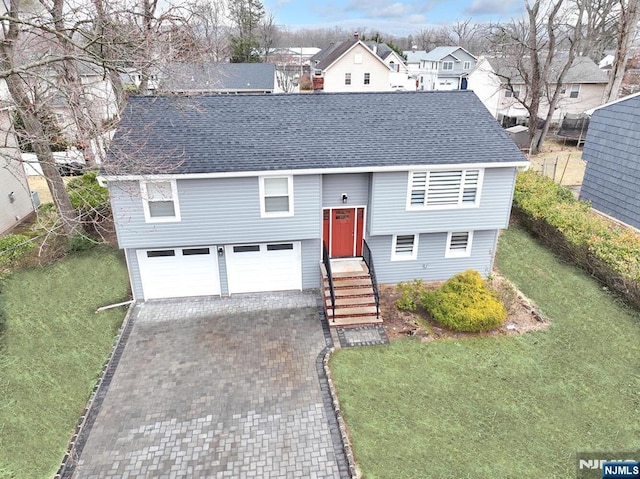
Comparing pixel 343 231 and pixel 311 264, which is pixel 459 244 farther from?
pixel 311 264

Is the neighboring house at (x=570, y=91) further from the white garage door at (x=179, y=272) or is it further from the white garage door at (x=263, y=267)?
the white garage door at (x=179, y=272)

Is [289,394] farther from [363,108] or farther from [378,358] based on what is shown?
[363,108]

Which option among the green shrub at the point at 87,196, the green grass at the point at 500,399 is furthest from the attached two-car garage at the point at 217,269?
the green shrub at the point at 87,196

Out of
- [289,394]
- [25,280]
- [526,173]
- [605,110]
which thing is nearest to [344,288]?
[289,394]

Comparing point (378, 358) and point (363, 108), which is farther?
point (363, 108)

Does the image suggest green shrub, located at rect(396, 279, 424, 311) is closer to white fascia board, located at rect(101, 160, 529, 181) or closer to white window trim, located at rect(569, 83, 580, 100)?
white fascia board, located at rect(101, 160, 529, 181)

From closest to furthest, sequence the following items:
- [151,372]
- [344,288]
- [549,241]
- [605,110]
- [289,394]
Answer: [289,394]
[151,372]
[344,288]
[549,241]
[605,110]
